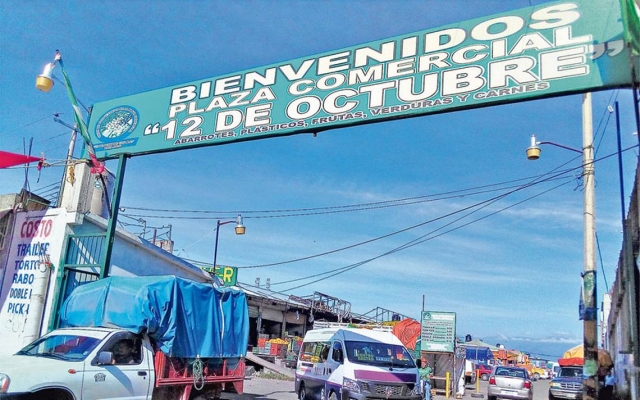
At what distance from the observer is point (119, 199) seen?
14172 millimetres

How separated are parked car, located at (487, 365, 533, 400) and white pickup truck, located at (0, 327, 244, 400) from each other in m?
14.2

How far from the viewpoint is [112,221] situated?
45.1ft

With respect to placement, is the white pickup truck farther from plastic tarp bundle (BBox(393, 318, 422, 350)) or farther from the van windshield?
plastic tarp bundle (BBox(393, 318, 422, 350))

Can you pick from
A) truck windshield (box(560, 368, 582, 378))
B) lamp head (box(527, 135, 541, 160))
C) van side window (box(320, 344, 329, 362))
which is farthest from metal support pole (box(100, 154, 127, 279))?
truck windshield (box(560, 368, 582, 378))

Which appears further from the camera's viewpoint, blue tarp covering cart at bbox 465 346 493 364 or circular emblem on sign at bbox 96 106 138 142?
blue tarp covering cart at bbox 465 346 493 364

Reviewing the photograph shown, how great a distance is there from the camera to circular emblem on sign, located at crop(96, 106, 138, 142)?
14.8 m

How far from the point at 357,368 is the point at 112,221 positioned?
285 inches

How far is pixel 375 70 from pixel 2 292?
11.8 metres

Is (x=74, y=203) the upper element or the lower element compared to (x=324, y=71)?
lower

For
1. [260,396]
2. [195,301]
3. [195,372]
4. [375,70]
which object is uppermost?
[375,70]

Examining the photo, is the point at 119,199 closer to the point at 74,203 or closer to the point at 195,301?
the point at 74,203

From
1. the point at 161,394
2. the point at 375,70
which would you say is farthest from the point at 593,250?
the point at 161,394

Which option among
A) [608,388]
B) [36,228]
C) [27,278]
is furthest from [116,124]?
[608,388]

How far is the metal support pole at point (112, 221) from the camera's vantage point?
1334cm
